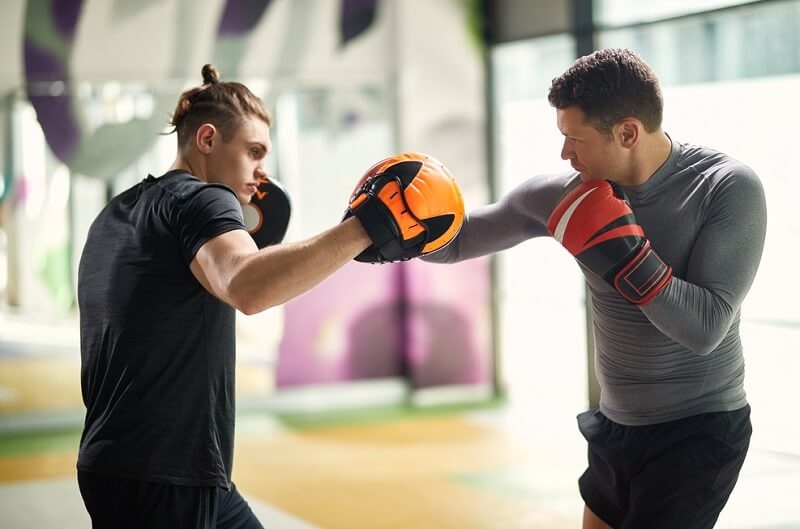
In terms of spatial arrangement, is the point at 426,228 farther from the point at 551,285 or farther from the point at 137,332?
the point at 551,285

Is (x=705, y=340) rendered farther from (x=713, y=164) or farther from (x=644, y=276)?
(x=713, y=164)

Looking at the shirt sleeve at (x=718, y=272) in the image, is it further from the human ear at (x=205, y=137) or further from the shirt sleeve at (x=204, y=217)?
the human ear at (x=205, y=137)

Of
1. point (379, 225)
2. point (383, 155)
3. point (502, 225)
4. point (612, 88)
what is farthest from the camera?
point (383, 155)

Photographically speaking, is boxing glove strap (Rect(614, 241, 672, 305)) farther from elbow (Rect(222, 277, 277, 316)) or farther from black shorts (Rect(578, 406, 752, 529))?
elbow (Rect(222, 277, 277, 316))

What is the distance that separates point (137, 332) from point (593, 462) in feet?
3.29

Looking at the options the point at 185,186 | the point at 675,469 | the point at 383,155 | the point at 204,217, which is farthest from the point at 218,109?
the point at 383,155

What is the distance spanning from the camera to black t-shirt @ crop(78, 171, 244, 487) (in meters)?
1.83

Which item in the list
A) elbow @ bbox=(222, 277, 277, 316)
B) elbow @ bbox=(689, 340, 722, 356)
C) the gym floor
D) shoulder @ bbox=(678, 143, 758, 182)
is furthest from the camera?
the gym floor

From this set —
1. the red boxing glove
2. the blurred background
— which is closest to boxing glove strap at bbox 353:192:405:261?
the red boxing glove

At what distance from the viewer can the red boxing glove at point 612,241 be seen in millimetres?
1904

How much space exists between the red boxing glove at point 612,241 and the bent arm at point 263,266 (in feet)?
1.55

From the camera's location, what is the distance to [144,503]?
184 cm

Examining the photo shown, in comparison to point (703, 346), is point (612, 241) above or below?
above

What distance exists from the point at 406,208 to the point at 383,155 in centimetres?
476
